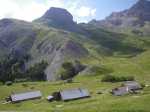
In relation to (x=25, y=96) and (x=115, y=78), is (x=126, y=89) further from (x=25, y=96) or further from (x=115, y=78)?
(x=115, y=78)

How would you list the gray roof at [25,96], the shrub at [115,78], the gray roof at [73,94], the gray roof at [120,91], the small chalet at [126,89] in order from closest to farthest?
1. the gray roof at [120,91]
2. the small chalet at [126,89]
3. the gray roof at [73,94]
4. the gray roof at [25,96]
5. the shrub at [115,78]

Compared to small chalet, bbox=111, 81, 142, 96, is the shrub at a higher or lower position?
higher

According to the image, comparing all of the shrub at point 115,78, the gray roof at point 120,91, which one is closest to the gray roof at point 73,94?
the gray roof at point 120,91

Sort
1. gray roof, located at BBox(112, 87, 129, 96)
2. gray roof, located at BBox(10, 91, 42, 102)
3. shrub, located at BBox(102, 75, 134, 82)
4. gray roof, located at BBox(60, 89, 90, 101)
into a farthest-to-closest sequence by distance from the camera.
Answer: shrub, located at BBox(102, 75, 134, 82), gray roof, located at BBox(10, 91, 42, 102), gray roof, located at BBox(60, 89, 90, 101), gray roof, located at BBox(112, 87, 129, 96)

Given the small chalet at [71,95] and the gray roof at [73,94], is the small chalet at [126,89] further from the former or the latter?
the small chalet at [71,95]

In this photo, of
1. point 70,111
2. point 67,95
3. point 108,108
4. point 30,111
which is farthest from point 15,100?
point 108,108

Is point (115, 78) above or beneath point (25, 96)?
above

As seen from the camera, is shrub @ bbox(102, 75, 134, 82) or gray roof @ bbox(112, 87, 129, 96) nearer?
gray roof @ bbox(112, 87, 129, 96)

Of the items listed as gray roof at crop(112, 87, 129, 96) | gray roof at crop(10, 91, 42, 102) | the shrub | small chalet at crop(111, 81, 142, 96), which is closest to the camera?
gray roof at crop(112, 87, 129, 96)

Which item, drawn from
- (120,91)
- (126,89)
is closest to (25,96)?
(120,91)

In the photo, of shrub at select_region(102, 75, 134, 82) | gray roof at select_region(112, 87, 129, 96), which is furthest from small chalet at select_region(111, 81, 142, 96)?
shrub at select_region(102, 75, 134, 82)

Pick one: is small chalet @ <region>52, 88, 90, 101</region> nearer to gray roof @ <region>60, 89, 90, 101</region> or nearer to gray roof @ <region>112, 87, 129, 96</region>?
gray roof @ <region>60, 89, 90, 101</region>

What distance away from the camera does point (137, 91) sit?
12169 cm

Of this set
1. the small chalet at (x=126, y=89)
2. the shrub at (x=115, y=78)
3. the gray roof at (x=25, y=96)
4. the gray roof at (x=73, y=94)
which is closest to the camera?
the small chalet at (x=126, y=89)
